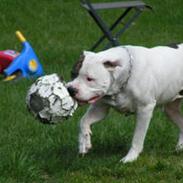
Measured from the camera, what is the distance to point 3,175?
5559 millimetres

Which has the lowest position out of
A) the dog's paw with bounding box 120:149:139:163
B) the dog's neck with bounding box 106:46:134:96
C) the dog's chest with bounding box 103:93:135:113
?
the dog's paw with bounding box 120:149:139:163

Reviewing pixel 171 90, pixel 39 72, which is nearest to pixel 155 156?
pixel 171 90

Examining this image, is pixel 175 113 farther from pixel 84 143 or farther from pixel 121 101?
pixel 84 143

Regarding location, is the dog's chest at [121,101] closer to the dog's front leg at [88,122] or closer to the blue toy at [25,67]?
the dog's front leg at [88,122]

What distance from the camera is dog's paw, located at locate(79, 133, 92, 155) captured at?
6125 mm

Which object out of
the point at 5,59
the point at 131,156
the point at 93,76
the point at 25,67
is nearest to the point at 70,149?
the point at 131,156

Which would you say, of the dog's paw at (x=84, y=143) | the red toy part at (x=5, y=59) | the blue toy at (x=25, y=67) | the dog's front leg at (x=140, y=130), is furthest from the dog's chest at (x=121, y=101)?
the red toy part at (x=5, y=59)

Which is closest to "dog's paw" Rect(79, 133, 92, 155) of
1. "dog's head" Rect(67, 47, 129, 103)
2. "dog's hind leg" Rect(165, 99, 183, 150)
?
"dog's head" Rect(67, 47, 129, 103)

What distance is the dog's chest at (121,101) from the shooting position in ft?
19.7

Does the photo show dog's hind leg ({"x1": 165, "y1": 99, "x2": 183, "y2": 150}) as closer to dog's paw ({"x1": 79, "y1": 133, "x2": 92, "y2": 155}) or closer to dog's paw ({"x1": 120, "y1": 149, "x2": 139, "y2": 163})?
dog's paw ({"x1": 120, "y1": 149, "x2": 139, "y2": 163})

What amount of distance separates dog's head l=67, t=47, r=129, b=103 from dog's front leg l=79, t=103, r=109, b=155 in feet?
1.33

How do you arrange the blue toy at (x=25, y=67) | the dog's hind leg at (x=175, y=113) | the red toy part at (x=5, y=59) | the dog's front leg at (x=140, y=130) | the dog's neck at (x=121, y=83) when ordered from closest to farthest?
the dog's neck at (x=121, y=83), the dog's front leg at (x=140, y=130), the dog's hind leg at (x=175, y=113), the blue toy at (x=25, y=67), the red toy part at (x=5, y=59)

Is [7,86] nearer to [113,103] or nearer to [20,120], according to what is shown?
[20,120]

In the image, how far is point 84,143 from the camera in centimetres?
613
